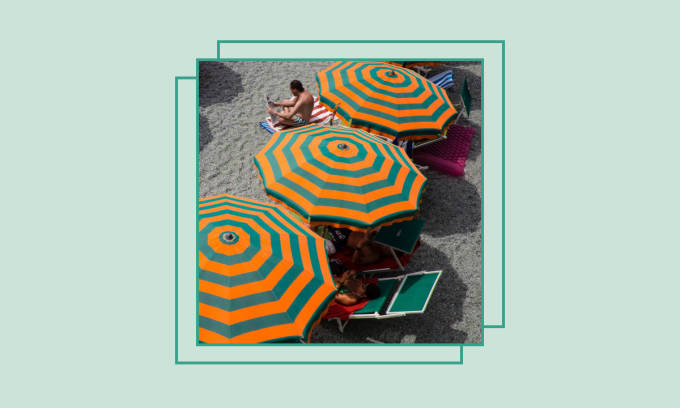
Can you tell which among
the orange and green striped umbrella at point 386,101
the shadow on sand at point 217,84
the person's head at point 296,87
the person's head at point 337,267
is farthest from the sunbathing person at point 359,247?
the shadow on sand at point 217,84

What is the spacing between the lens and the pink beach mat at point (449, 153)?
10156 mm

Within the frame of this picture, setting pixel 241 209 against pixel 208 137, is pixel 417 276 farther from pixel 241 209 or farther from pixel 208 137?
pixel 208 137

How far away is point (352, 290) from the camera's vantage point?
7488mm

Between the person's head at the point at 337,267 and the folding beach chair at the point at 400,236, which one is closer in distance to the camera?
the folding beach chair at the point at 400,236

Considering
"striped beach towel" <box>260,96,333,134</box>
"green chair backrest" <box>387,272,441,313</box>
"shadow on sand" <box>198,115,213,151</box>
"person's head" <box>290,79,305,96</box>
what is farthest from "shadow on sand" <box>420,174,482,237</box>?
"shadow on sand" <box>198,115,213,151</box>

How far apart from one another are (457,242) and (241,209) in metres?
3.94

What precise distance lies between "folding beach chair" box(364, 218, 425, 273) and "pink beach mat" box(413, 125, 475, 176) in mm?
2472

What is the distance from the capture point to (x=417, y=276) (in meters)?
7.59

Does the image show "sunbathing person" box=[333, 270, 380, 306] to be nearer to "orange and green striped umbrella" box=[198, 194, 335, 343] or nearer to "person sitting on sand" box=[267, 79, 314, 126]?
"orange and green striped umbrella" box=[198, 194, 335, 343]

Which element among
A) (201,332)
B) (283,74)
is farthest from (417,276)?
(283,74)

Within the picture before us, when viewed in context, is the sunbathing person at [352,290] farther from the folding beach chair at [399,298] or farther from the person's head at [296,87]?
the person's head at [296,87]

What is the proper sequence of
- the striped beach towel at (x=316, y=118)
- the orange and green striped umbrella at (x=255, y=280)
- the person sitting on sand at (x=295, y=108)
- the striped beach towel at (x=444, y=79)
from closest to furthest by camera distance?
the orange and green striped umbrella at (x=255, y=280) → the person sitting on sand at (x=295, y=108) → the striped beach towel at (x=316, y=118) → the striped beach towel at (x=444, y=79)

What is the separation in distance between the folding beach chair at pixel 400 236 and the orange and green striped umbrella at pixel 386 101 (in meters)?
1.74
